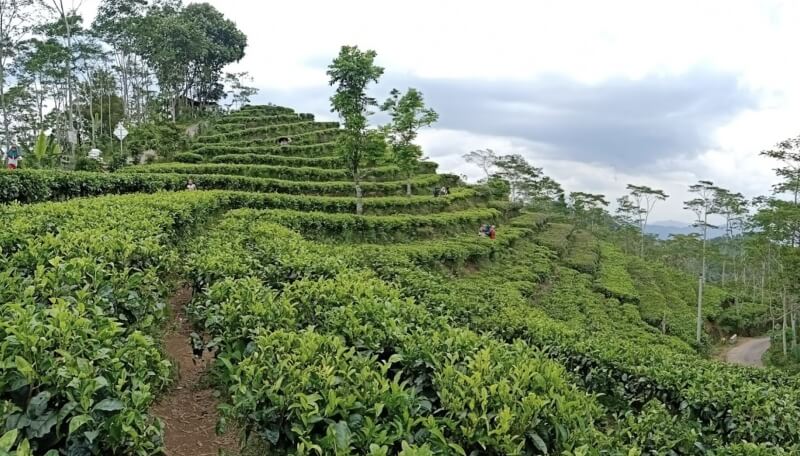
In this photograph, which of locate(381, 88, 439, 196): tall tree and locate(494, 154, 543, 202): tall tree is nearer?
locate(381, 88, 439, 196): tall tree

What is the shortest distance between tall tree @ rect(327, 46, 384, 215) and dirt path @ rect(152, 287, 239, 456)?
14.8 m

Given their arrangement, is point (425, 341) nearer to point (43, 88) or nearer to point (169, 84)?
point (169, 84)

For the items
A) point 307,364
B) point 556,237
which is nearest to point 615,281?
point 556,237

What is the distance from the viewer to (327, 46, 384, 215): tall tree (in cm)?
1859

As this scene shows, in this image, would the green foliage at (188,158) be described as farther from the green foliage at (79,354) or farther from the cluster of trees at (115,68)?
the green foliage at (79,354)

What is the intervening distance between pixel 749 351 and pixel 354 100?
24.0 meters

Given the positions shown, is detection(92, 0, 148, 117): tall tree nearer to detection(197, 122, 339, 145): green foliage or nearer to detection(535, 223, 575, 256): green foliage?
detection(197, 122, 339, 145): green foliage

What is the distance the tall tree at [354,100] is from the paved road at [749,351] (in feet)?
62.7

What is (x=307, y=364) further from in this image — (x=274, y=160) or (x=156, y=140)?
(x=156, y=140)

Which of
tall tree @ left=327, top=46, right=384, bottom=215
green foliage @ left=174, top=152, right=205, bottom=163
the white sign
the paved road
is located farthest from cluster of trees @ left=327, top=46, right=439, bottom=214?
the paved road

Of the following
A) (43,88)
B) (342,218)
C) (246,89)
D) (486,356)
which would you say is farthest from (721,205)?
(43,88)

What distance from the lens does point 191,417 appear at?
4.17 metres

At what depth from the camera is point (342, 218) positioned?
17406 millimetres

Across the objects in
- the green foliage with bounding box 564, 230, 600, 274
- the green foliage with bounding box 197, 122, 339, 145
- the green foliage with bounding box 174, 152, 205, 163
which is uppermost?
the green foliage with bounding box 197, 122, 339, 145
